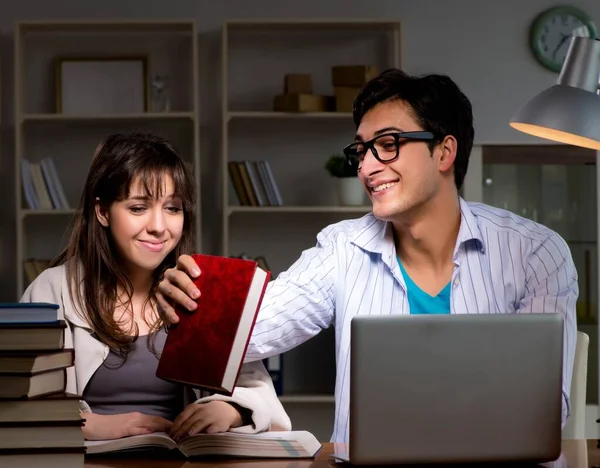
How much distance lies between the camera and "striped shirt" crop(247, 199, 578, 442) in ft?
6.64

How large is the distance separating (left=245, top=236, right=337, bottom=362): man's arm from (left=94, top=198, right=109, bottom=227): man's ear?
16.3 inches

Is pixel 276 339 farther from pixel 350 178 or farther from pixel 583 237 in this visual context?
pixel 583 237

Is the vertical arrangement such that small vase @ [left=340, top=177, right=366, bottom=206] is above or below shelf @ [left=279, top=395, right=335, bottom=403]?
above

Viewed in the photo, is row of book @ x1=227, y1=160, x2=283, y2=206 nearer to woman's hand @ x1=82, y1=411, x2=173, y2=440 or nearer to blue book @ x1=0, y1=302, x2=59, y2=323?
woman's hand @ x1=82, y1=411, x2=173, y2=440

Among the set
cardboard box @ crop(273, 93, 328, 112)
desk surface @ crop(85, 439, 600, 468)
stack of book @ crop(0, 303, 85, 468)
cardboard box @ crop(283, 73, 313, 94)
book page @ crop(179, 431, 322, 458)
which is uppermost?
cardboard box @ crop(283, 73, 313, 94)

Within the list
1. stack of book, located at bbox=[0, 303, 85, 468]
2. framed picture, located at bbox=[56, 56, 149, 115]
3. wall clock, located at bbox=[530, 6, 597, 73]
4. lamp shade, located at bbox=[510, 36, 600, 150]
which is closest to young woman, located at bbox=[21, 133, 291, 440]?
stack of book, located at bbox=[0, 303, 85, 468]

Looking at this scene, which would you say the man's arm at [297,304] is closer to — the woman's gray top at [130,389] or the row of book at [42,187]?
the woman's gray top at [130,389]

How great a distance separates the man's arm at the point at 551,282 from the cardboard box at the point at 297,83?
8.26 feet

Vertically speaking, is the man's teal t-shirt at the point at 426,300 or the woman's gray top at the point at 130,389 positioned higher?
the man's teal t-shirt at the point at 426,300

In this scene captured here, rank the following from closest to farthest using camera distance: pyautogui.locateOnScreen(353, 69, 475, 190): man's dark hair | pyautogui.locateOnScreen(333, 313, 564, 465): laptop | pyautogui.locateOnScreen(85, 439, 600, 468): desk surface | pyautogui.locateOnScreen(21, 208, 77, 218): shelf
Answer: pyautogui.locateOnScreen(333, 313, 564, 465): laptop < pyautogui.locateOnScreen(85, 439, 600, 468): desk surface < pyautogui.locateOnScreen(353, 69, 475, 190): man's dark hair < pyautogui.locateOnScreen(21, 208, 77, 218): shelf

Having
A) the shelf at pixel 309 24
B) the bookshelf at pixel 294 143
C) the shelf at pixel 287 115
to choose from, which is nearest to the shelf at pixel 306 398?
the bookshelf at pixel 294 143

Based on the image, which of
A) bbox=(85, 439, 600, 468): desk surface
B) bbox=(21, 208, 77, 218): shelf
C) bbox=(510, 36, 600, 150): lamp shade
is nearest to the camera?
bbox=(85, 439, 600, 468): desk surface

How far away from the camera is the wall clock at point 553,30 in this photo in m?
4.62

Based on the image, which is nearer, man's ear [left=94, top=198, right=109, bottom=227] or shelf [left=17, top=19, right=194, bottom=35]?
man's ear [left=94, top=198, right=109, bottom=227]
